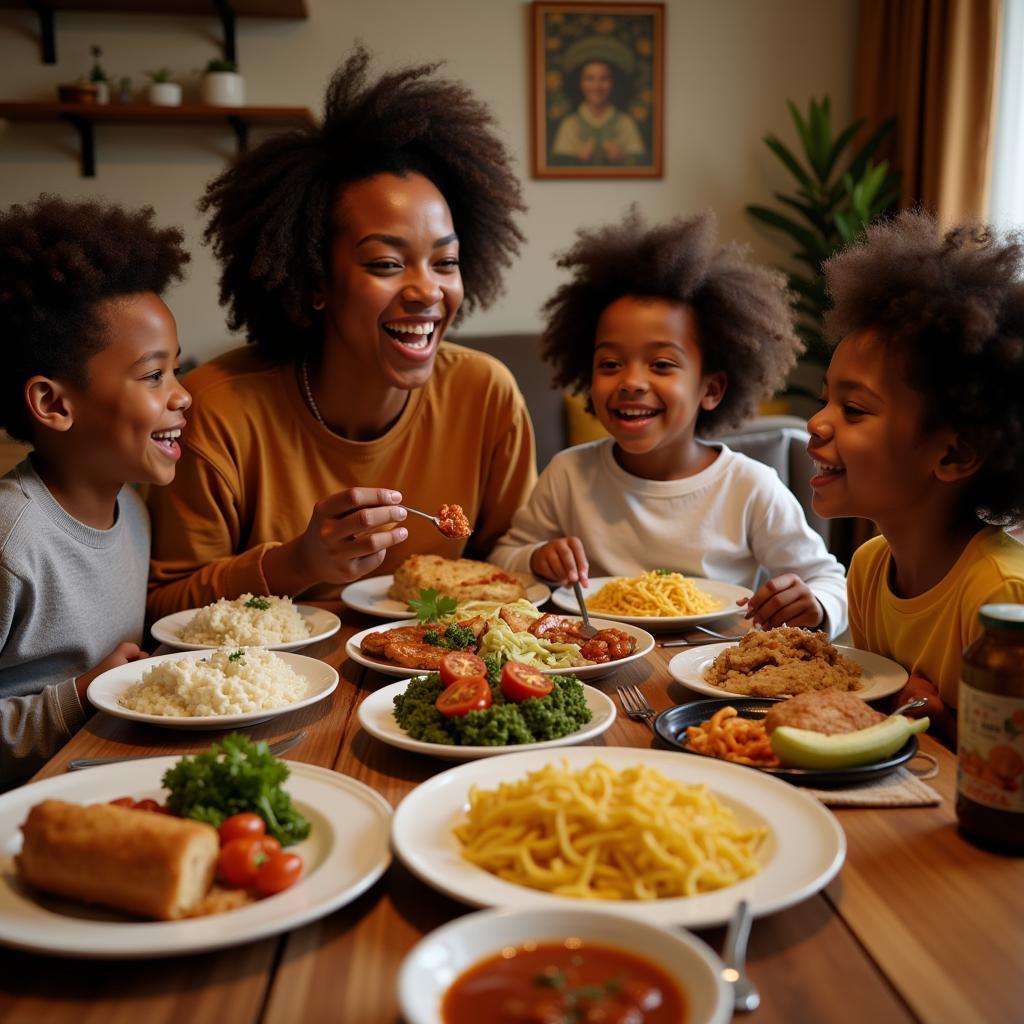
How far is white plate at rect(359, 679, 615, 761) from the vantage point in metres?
1.38

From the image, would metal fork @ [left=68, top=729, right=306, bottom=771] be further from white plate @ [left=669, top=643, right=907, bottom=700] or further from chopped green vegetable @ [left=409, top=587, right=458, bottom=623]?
white plate @ [left=669, top=643, right=907, bottom=700]

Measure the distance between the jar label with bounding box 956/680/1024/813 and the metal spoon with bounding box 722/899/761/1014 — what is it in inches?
14.5

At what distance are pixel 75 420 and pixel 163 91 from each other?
3872mm

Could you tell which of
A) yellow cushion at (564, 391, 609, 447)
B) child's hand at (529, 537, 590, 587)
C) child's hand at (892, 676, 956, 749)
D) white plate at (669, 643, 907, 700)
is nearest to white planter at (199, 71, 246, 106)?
yellow cushion at (564, 391, 609, 447)

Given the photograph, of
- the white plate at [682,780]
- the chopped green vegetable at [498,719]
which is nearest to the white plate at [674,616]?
the chopped green vegetable at [498,719]

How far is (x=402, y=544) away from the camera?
9.27 ft

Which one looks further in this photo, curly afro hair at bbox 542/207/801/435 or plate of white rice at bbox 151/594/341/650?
curly afro hair at bbox 542/207/801/435

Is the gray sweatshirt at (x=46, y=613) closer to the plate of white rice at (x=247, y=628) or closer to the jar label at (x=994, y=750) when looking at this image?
the plate of white rice at (x=247, y=628)

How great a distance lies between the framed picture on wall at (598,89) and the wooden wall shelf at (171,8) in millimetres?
1379

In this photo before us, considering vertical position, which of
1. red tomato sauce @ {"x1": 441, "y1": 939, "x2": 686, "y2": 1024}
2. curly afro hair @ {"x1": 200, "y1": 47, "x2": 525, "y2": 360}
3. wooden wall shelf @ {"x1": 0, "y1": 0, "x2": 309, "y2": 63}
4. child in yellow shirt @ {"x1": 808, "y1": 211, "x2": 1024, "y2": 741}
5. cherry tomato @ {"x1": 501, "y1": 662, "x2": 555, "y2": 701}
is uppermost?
wooden wall shelf @ {"x1": 0, "y1": 0, "x2": 309, "y2": 63}

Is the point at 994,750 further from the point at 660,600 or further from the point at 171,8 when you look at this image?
the point at 171,8

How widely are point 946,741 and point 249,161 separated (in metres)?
2.34

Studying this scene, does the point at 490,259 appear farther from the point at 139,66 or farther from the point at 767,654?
the point at 139,66

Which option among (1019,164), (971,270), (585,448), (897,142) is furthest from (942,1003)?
(897,142)
